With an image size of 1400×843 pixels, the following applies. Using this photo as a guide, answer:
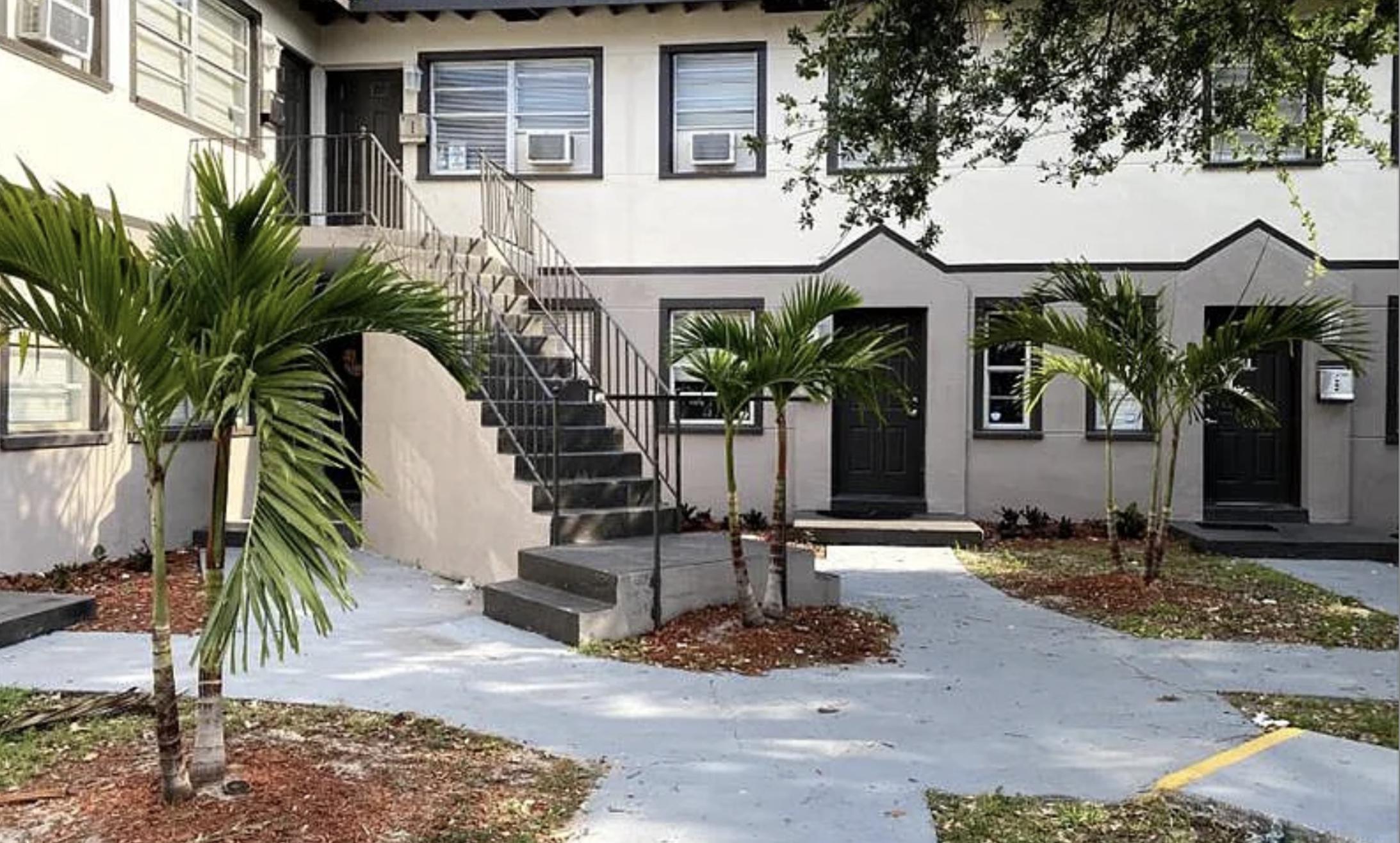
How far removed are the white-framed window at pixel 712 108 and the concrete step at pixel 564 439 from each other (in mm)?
4130

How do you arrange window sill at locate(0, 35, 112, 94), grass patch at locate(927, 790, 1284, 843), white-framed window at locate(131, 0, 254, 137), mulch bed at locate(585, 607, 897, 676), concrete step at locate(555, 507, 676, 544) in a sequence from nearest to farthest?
grass patch at locate(927, 790, 1284, 843)
mulch bed at locate(585, 607, 897, 676)
concrete step at locate(555, 507, 676, 544)
window sill at locate(0, 35, 112, 94)
white-framed window at locate(131, 0, 254, 137)

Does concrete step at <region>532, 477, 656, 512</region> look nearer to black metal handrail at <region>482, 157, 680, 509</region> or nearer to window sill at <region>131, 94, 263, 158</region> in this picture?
black metal handrail at <region>482, 157, 680, 509</region>

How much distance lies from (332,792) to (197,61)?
8767 mm

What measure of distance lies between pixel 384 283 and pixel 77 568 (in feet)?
20.6

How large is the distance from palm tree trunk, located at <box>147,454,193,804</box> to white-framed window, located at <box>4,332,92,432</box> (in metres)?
5.40

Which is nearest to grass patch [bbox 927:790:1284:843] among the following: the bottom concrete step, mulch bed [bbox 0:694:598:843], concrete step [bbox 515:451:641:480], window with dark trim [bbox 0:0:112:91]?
mulch bed [bbox 0:694:598:843]

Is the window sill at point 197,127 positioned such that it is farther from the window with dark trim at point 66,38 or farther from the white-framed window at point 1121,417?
the white-framed window at point 1121,417

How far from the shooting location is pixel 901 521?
11.1 m

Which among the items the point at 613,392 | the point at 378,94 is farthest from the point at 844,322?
the point at 378,94

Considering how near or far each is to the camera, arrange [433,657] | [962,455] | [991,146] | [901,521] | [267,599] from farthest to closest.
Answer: [962,455] < [901,521] < [991,146] < [433,657] < [267,599]

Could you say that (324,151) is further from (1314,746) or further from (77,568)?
(1314,746)

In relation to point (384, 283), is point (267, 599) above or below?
below

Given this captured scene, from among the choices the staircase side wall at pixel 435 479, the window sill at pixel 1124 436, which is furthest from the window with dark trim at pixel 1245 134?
the staircase side wall at pixel 435 479

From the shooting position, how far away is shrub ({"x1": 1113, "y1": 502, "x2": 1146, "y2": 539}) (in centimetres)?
1128
